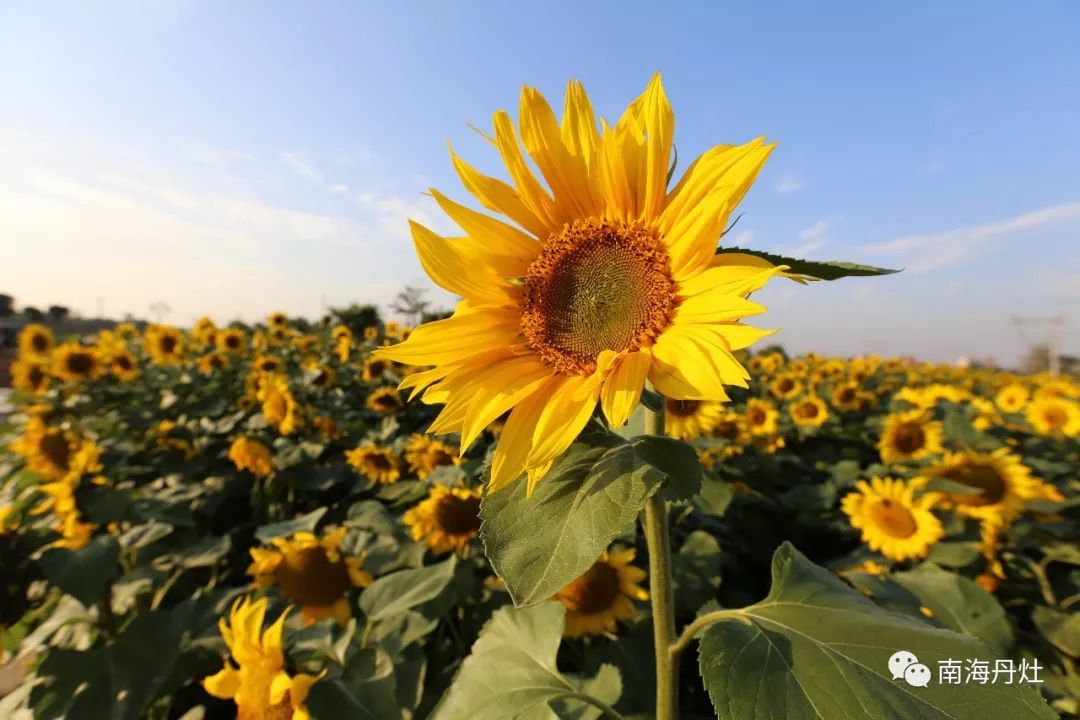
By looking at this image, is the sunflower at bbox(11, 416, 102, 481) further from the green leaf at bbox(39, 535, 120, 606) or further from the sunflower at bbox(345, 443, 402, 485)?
the sunflower at bbox(345, 443, 402, 485)

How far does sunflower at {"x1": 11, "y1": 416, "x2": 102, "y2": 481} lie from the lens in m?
3.41

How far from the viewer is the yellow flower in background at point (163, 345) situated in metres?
7.32

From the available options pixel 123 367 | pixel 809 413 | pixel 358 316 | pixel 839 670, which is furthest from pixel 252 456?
pixel 358 316

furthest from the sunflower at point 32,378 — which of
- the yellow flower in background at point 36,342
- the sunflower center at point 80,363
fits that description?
the yellow flower in background at point 36,342

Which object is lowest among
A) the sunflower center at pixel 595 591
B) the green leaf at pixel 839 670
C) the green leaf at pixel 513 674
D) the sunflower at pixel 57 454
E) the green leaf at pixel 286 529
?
the sunflower center at pixel 595 591

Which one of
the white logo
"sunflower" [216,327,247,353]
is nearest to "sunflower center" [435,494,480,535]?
the white logo

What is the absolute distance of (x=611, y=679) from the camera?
1745 millimetres

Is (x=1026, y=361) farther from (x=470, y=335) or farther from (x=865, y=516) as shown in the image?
(x=470, y=335)

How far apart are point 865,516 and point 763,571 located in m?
0.72

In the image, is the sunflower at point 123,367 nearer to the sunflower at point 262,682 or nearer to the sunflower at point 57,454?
the sunflower at point 57,454

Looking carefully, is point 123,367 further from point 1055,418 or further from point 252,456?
point 1055,418

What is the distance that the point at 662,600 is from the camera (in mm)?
1221

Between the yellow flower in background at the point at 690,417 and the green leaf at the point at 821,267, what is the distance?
8.40 feet

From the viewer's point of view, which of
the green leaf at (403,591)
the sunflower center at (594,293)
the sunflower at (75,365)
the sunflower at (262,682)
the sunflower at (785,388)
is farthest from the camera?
the sunflower at (785,388)
